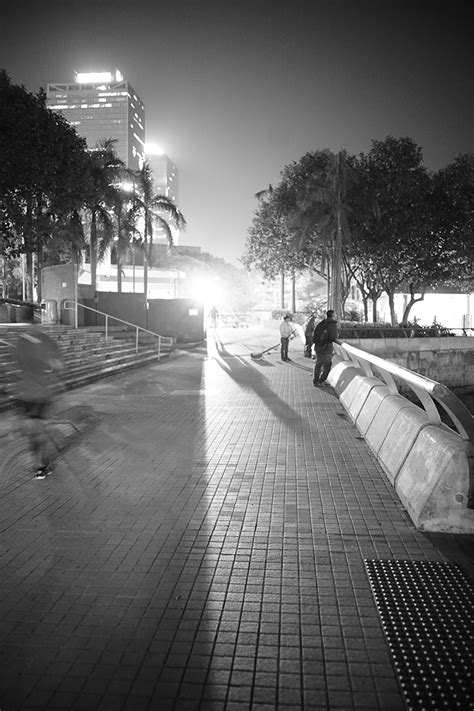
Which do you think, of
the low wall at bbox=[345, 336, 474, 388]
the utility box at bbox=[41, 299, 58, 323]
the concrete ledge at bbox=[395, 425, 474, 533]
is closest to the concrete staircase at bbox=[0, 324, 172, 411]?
the utility box at bbox=[41, 299, 58, 323]

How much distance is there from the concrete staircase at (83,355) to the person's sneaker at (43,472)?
14.6 ft

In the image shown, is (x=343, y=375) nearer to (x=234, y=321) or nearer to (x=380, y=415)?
(x=380, y=415)

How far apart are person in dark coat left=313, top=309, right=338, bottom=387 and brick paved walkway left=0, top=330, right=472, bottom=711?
209 inches

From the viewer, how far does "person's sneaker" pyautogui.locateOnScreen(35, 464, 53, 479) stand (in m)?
6.33

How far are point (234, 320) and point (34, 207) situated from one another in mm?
30839

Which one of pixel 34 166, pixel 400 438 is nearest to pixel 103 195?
pixel 34 166

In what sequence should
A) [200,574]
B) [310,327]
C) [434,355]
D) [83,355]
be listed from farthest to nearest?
[434,355], [310,327], [83,355], [200,574]

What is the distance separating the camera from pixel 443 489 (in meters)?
4.58

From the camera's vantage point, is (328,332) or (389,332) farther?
(389,332)

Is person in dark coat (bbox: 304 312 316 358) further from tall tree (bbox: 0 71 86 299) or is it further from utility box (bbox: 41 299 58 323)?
tall tree (bbox: 0 71 86 299)

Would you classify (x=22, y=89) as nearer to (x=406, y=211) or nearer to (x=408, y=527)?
(x=406, y=211)

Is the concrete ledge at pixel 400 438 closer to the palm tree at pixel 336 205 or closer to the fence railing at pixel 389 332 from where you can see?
the fence railing at pixel 389 332

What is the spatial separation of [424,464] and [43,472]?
4.21 m

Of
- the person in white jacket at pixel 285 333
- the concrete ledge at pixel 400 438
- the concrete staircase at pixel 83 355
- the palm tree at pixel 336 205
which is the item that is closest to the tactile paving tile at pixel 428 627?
the concrete ledge at pixel 400 438
